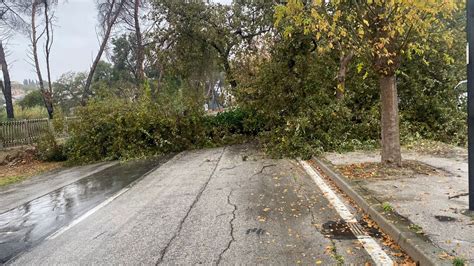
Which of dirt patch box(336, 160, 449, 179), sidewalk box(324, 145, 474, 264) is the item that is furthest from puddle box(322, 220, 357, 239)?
dirt patch box(336, 160, 449, 179)

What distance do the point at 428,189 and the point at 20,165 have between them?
1770 cm

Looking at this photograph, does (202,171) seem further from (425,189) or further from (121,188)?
(425,189)

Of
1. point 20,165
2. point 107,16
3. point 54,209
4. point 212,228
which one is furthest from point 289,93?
point 107,16

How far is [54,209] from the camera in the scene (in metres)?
8.16

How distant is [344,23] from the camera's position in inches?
306

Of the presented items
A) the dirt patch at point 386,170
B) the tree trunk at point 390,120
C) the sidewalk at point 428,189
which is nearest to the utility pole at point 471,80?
the sidewalk at point 428,189

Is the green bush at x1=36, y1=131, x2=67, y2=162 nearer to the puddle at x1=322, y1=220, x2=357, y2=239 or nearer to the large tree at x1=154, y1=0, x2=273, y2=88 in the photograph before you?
the large tree at x1=154, y1=0, x2=273, y2=88

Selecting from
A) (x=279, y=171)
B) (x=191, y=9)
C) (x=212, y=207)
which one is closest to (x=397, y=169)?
(x=279, y=171)

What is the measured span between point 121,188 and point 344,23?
6.28 meters

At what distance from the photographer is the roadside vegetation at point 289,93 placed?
320 inches

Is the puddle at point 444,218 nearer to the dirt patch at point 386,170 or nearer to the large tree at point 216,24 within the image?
the dirt patch at point 386,170

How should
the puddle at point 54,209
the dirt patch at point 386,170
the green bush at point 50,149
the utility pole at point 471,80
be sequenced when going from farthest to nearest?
1. the green bush at point 50,149
2. the dirt patch at point 386,170
3. the puddle at point 54,209
4. the utility pole at point 471,80

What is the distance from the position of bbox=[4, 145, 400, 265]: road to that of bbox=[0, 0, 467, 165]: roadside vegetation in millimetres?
3051

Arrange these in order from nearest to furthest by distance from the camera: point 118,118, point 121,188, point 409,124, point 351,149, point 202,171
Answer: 1. point 121,188
2. point 202,171
3. point 351,149
4. point 409,124
5. point 118,118
